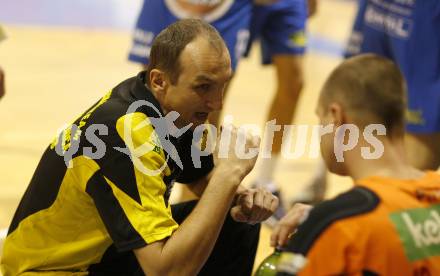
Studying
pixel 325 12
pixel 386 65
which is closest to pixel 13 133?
pixel 386 65

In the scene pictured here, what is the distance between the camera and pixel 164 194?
2.21 m

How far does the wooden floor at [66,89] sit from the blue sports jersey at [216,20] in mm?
828

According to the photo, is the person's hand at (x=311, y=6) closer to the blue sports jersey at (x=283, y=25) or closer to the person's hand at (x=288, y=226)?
the blue sports jersey at (x=283, y=25)

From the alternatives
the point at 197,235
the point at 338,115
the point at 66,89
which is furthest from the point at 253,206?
the point at 66,89

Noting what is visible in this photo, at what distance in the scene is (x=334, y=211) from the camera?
5.59 feet

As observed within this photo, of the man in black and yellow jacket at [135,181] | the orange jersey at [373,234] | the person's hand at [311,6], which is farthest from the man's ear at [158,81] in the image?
the person's hand at [311,6]

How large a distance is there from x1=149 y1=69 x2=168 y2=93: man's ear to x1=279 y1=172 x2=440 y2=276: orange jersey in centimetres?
61

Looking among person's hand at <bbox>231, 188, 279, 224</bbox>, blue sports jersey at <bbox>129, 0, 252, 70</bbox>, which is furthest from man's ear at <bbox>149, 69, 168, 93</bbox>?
blue sports jersey at <bbox>129, 0, 252, 70</bbox>

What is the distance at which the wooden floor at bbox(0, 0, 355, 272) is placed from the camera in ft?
13.7

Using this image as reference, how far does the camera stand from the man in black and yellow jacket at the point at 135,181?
2.04 m

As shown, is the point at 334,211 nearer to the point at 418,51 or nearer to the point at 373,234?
the point at 373,234

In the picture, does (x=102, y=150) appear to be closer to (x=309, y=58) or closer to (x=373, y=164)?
(x=373, y=164)

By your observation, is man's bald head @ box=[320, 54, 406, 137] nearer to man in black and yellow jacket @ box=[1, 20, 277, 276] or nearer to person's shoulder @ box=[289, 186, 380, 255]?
person's shoulder @ box=[289, 186, 380, 255]

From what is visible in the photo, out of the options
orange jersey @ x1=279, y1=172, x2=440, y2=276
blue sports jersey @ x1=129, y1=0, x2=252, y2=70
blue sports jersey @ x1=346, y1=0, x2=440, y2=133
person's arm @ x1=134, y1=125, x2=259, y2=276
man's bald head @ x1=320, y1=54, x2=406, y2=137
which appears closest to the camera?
orange jersey @ x1=279, y1=172, x2=440, y2=276
